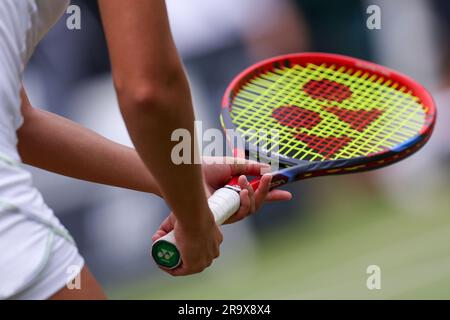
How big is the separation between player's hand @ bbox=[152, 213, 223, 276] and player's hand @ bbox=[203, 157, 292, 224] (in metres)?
0.19

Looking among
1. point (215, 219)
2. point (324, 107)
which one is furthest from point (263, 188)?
point (324, 107)

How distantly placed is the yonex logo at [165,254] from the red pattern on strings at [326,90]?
0.73 m

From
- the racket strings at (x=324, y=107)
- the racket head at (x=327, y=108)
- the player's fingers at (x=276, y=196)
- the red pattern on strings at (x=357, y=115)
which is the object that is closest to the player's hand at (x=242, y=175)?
the player's fingers at (x=276, y=196)

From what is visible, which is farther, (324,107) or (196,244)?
(324,107)

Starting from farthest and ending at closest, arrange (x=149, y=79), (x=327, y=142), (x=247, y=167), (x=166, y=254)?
(x=327, y=142) → (x=247, y=167) → (x=166, y=254) → (x=149, y=79)

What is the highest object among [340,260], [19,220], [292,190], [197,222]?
[19,220]

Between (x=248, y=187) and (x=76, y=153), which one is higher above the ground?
(x=76, y=153)

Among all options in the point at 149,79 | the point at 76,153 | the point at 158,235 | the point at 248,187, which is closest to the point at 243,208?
the point at 248,187

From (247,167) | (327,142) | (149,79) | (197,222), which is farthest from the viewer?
(327,142)

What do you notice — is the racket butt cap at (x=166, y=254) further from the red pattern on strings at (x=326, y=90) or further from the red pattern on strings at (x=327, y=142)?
the red pattern on strings at (x=326, y=90)

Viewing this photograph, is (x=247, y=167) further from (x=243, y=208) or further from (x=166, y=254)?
(x=166, y=254)

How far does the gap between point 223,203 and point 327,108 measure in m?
0.56

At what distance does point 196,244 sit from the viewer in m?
1.38

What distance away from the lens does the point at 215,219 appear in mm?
1527
